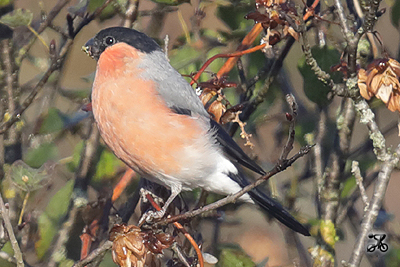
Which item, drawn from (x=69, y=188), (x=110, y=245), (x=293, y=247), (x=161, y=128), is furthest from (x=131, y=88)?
(x=293, y=247)

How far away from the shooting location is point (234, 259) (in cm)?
212

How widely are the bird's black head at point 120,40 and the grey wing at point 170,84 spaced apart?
1.7 inches

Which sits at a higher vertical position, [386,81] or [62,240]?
[386,81]

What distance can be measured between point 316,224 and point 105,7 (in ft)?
4.22

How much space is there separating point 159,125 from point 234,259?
60cm

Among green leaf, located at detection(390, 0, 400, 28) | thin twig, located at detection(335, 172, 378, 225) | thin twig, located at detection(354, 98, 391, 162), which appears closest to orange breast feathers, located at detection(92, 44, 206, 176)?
thin twig, located at detection(354, 98, 391, 162)

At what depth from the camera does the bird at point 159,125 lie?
2178 millimetres

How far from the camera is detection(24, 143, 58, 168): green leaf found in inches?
90.4

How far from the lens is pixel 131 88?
2.27m

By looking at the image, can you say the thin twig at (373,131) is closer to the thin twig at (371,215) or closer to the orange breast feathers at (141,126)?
the thin twig at (371,215)

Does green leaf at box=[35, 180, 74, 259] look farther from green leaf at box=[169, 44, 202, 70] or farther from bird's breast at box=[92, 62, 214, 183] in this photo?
green leaf at box=[169, 44, 202, 70]

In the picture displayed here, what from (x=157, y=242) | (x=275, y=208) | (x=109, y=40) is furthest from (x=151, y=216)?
(x=109, y=40)

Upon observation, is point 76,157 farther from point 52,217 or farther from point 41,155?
point 52,217

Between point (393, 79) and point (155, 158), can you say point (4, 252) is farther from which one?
point (393, 79)
